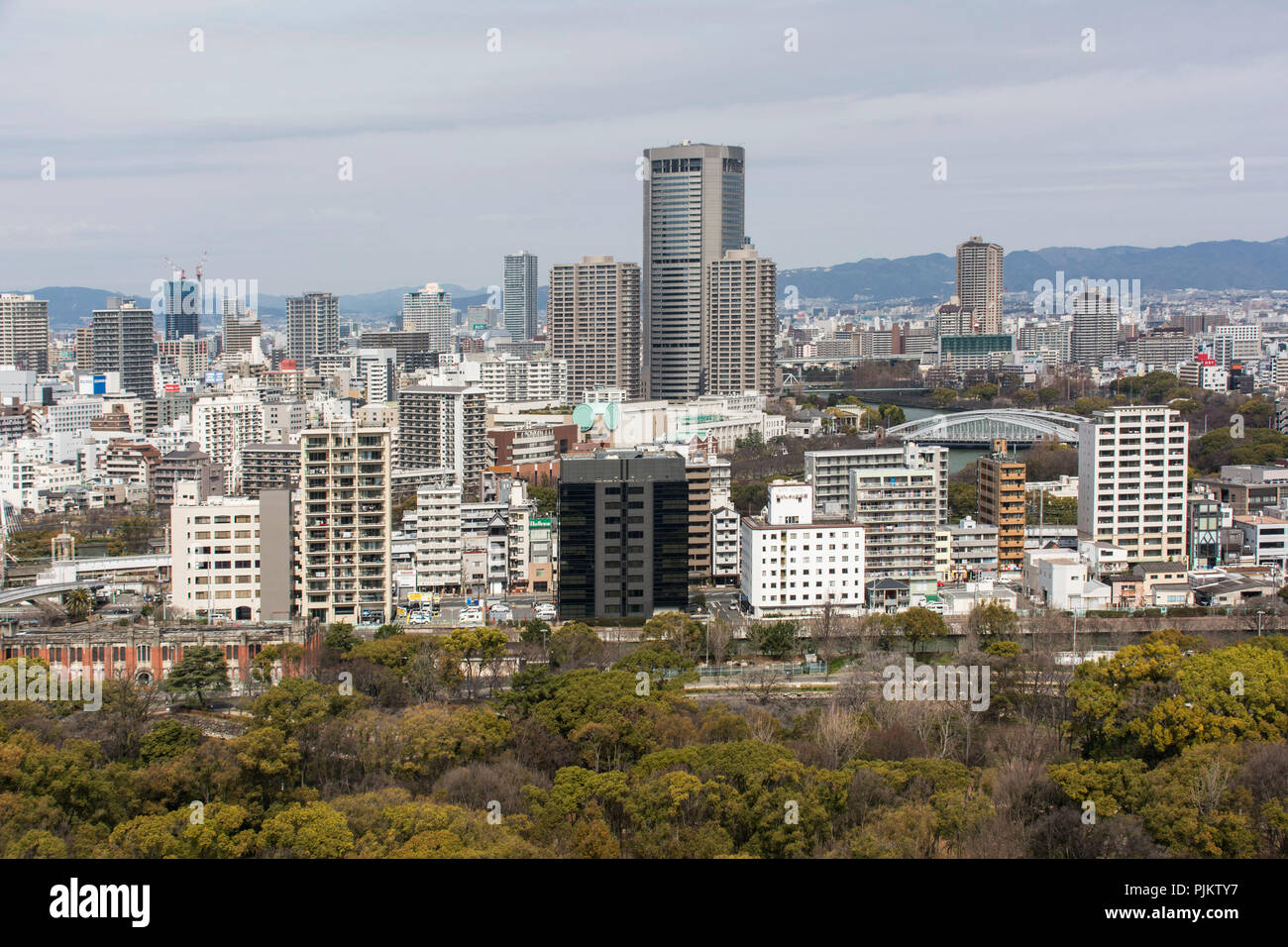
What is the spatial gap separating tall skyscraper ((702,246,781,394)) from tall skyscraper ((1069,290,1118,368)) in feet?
53.1

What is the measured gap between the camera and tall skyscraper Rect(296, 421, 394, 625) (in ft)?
30.4

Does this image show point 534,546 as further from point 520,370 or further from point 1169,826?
point 520,370

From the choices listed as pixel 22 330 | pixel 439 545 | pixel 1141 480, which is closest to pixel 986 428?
pixel 1141 480

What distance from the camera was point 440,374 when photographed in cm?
2212

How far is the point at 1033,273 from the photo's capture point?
57.4 meters

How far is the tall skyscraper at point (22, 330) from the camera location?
29.4 m

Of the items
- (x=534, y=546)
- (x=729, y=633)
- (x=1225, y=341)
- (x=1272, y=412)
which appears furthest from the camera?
(x=1225, y=341)

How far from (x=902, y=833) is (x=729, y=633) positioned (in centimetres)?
434

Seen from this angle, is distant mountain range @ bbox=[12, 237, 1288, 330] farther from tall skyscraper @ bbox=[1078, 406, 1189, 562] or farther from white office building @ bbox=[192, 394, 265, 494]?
tall skyscraper @ bbox=[1078, 406, 1189, 562]

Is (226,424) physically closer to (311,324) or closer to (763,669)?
(763,669)

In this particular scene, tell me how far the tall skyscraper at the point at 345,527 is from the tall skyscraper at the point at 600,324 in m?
17.7

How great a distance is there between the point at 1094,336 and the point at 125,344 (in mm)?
27300

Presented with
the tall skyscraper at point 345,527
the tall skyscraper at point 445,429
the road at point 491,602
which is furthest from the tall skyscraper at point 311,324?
the tall skyscraper at point 345,527
